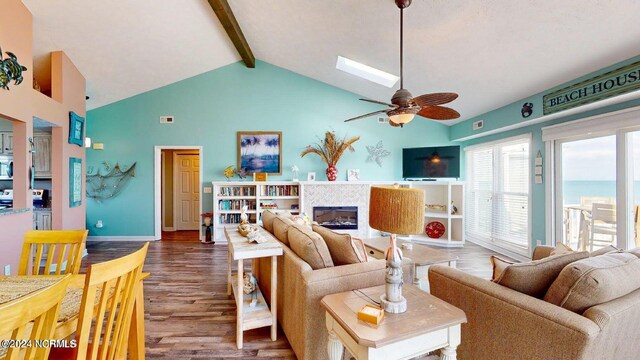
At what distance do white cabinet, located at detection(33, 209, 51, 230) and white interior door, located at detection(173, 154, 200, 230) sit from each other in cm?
251

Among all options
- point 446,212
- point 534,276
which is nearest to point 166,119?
point 446,212

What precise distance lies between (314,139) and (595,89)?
4255mm

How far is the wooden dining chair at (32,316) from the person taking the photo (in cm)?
70

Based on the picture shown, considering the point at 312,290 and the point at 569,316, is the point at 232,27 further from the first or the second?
the point at 569,316

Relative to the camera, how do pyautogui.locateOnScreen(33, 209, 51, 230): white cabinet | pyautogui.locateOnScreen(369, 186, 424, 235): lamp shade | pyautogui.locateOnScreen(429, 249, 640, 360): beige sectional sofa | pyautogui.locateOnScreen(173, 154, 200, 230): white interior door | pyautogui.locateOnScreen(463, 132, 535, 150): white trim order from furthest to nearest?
pyautogui.locateOnScreen(173, 154, 200, 230): white interior door, pyautogui.locateOnScreen(33, 209, 51, 230): white cabinet, pyautogui.locateOnScreen(463, 132, 535, 150): white trim, pyautogui.locateOnScreen(369, 186, 424, 235): lamp shade, pyautogui.locateOnScreen(429, 249, 640, 360): beige sectional sofa

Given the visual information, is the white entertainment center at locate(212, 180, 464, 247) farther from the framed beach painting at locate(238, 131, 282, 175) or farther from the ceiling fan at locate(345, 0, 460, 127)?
the ceiling fan at locate(345, 0, 460, 127)

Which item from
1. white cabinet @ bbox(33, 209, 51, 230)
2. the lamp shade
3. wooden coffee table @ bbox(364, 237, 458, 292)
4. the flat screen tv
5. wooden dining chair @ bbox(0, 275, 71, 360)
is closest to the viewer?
wooden dining chair @ bbox(0, 275, 71, 360)

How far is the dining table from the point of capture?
3.88ft

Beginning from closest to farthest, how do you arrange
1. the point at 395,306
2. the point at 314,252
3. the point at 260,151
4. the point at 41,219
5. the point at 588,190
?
the point at 395,306, the point at 314,252, the point at 588,190, the point at 41,219, the point at 260,151

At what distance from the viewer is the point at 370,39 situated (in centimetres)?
353

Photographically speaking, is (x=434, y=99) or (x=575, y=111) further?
(x=575, y=111)

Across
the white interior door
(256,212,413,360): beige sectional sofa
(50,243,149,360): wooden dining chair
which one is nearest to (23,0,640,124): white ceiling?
the white interior door

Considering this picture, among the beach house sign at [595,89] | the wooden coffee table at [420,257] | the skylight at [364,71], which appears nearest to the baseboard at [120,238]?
the wooden coffee table at [420,257]

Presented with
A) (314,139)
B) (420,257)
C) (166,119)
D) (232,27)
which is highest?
(232,27)
